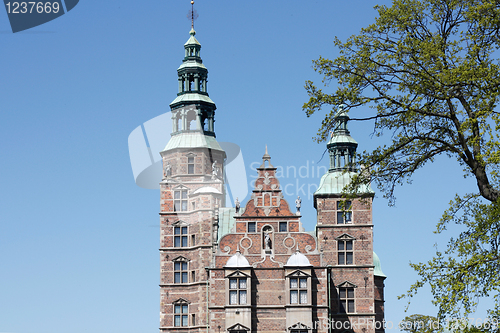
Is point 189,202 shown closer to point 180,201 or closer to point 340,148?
point 180,201

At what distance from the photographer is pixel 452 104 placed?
19203 millimetres

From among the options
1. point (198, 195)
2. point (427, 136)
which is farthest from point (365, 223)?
point (427, 136)

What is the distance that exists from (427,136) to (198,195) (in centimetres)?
3530

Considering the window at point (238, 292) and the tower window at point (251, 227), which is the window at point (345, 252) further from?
the window at point (238, 292)

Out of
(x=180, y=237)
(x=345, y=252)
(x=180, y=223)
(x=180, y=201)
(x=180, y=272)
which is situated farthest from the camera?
(x=180, y=201)

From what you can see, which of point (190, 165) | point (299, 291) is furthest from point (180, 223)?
point (299, 291)

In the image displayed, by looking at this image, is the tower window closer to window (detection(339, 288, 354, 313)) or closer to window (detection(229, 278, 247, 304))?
window (detection(229, 278, 247, 304))

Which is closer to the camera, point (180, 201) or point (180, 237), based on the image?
point (180, 237)

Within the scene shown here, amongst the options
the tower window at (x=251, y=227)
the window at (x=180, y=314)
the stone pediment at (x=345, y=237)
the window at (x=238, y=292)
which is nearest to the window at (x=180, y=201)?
the tower window at (x=251, y=227)

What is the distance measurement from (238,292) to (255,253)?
8.85 feet

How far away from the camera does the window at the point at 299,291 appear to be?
48.2 m

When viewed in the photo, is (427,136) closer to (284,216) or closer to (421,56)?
(421,56)

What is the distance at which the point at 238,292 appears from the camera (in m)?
48.2

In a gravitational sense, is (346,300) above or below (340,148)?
below
